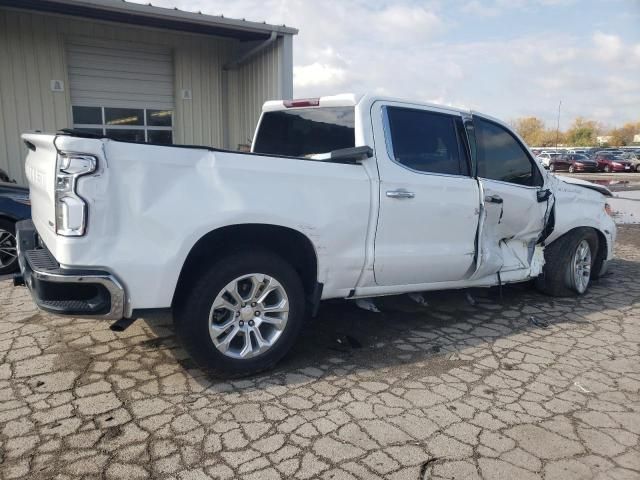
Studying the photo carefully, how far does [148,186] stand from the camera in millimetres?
2967

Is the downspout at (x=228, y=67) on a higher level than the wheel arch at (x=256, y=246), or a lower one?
higher

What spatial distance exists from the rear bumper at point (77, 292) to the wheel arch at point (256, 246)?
419 mm

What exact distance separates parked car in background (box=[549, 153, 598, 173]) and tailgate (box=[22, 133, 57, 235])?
40302 mm

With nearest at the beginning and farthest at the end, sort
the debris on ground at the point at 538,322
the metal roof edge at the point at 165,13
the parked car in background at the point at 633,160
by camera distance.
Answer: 1. the debris on ground at the point at 538,322
2. the metal roof edge at the point at 165,13
3. the parked car in background at the point at 633,160

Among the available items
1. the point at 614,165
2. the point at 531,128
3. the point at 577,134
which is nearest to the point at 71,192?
the point at 614,165

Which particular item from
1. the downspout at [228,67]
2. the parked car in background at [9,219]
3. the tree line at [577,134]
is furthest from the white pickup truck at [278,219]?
the tree line at [577,134]

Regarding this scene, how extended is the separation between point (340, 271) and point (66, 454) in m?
2.04

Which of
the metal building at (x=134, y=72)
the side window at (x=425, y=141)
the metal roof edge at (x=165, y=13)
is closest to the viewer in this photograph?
the side window at (x=425, y=141)

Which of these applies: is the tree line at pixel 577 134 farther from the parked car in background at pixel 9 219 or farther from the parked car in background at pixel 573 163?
the parked car in background at pixel 9 219

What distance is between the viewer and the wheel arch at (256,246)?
331 cm

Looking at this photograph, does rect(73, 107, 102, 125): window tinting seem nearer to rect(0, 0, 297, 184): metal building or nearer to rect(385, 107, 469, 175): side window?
rect(0, 0, 297, 184): metal building

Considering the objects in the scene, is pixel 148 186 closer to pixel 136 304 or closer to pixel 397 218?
pixel 136 304

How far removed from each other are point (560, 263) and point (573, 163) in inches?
1523

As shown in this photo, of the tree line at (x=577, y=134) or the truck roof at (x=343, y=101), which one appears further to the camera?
the tree line at (x=577, y=134)
